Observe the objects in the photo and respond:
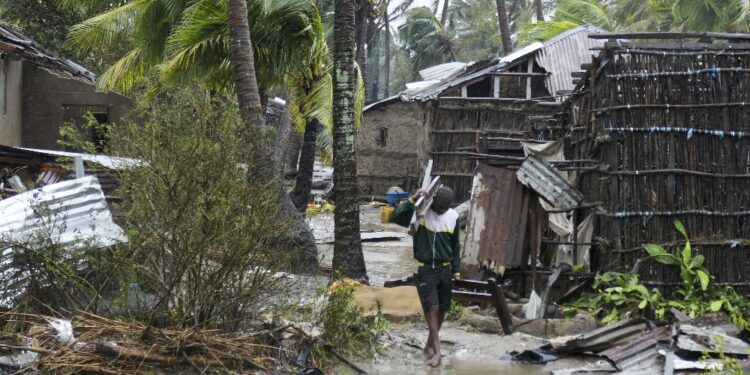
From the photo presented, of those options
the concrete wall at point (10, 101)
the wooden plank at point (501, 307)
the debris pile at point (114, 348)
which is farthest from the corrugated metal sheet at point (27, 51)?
the wooden plank at point (501, 307)

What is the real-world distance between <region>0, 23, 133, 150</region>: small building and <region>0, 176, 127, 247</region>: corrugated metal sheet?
10299 millimetres

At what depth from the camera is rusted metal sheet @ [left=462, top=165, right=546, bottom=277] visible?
38.7 ft

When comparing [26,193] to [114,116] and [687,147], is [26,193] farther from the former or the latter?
[114,116]

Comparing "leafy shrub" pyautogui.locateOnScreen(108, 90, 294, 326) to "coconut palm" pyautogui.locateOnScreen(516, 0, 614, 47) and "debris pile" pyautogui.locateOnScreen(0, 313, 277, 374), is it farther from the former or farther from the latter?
"coconut palm" pyautogui.locateOnScreen(516, 0, 614, 47)

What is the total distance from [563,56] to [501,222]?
13740 mm

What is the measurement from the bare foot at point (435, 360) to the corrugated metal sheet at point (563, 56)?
15800mm

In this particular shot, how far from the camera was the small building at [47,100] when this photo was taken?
19219 millimetres

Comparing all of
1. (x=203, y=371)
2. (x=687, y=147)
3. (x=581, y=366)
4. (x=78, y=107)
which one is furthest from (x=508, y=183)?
(x=78, y=107)

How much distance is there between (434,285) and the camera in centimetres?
913

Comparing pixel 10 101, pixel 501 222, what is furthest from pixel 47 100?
pixel 501 222

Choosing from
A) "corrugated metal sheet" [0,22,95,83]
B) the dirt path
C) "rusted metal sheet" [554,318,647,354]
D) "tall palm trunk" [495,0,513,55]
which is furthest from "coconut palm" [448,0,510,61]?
"rusted metal sheet" [554,318,647,354]

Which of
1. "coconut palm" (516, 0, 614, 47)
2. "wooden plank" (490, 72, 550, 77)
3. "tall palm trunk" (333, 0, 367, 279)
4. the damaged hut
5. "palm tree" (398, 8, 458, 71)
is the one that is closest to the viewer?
the damaged hut

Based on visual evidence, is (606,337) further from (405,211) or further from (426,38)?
(426,38)

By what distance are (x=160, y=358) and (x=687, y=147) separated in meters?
6.93
